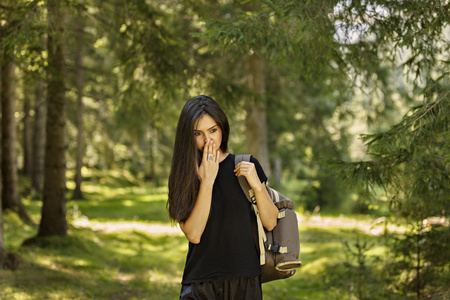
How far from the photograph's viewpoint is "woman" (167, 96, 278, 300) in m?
2.96

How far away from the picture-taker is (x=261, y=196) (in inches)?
118

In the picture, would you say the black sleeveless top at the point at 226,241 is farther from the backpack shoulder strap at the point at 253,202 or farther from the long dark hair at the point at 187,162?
the long dark hair at the point at 187,162

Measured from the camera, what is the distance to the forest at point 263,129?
4.59 m

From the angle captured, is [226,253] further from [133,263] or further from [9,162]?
[9,162]

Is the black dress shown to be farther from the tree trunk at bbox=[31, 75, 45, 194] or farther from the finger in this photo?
the tree trunk at bbox=[31, 75, 45, 194]

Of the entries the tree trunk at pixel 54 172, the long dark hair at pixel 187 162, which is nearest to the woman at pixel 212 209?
the long dark hair at pixel 187 162

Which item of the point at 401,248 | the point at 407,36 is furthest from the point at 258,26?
the point at 401,248

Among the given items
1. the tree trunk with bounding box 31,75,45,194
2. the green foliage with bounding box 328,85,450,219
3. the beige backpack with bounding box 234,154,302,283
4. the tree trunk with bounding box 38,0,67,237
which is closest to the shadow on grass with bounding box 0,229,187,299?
the tree trunk with bounding box 38,0,67,237

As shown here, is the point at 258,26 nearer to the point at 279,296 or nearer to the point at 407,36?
the point at 407,36

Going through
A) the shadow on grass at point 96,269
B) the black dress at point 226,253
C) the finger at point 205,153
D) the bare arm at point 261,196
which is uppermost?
the finger at point 205,153

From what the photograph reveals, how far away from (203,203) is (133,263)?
24.5 feet

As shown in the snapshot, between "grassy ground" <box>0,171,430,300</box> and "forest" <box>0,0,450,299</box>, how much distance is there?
0.04 m

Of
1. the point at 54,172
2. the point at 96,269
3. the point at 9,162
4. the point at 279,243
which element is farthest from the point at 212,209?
the point at 9,162

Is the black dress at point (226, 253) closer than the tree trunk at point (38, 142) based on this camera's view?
Yes
